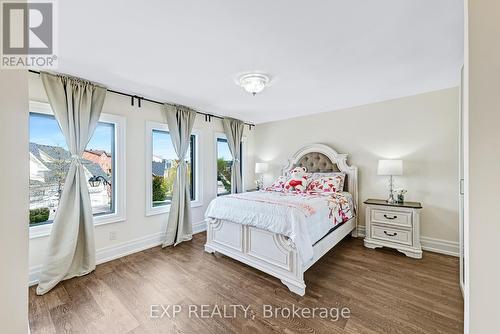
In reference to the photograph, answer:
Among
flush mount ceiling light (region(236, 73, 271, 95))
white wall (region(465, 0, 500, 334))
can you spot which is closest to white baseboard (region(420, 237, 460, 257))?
white wall (region(465, 0, 500, 334))

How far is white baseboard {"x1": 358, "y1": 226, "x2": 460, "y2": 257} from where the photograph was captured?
2.85 m

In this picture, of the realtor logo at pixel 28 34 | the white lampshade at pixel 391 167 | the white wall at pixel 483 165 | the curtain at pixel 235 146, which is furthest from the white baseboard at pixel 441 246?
the realtor logo at pixel 28 34

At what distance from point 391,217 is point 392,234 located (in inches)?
9.5

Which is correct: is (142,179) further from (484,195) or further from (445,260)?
(445,260)

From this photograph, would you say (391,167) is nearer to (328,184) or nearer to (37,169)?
(328,184)

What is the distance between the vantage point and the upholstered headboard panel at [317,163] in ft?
12.9

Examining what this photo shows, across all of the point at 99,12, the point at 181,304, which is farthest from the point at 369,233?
the point at 99,12

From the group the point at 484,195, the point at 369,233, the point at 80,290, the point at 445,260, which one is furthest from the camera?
the point at 369,233

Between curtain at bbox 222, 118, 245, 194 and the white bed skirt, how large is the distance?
1734 millimetres

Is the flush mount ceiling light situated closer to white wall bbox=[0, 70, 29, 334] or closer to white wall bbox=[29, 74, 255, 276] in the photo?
white wall bbox=[29, 74, 255, 276]

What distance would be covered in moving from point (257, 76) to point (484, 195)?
2.13m

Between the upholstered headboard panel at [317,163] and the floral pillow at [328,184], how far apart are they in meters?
0.28

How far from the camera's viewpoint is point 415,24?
1.59 metres

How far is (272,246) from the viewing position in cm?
232
